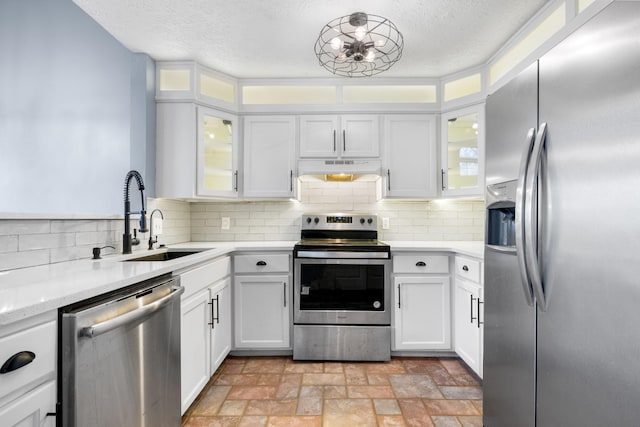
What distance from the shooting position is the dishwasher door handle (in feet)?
3.22

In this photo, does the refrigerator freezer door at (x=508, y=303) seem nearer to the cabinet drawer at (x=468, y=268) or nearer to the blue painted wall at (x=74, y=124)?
the cabinet drawer at (x=468, y=268)

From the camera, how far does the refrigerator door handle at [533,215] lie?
106cm

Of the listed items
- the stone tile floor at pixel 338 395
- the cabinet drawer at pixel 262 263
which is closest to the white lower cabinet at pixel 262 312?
the cabinet drawer at pixel 262 263

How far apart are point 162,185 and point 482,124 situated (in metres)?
2.63

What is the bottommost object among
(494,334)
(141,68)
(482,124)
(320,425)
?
(320,425)

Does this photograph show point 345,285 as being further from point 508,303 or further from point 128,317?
point 128,317

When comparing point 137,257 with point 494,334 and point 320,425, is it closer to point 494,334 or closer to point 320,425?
point 320,425

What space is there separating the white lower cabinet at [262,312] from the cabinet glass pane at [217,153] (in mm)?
832

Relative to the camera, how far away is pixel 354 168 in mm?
2678

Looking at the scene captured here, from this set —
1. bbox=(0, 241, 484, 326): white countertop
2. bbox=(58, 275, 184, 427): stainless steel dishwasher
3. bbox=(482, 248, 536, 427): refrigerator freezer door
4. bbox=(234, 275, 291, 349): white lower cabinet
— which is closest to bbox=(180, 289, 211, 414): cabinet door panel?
bbox=(58, 275, 184, 427): stainless steel dishwasher

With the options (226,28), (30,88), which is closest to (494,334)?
(226,28)

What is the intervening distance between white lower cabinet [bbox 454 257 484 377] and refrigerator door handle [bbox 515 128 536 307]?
1032 millimetres

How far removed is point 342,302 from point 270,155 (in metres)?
1.42

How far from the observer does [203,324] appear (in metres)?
1.95
